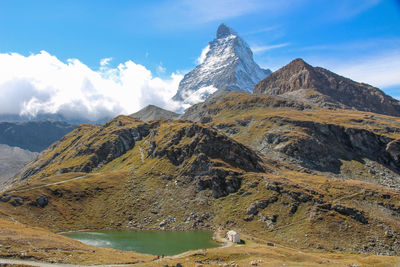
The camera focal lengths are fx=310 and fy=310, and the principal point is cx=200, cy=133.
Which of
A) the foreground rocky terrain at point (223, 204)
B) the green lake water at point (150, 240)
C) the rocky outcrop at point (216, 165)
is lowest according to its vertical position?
the green lake water at point (150, 240)

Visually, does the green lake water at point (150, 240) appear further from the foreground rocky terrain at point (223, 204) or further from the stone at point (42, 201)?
the stone at point (42, 201)

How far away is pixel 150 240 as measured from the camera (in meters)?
125

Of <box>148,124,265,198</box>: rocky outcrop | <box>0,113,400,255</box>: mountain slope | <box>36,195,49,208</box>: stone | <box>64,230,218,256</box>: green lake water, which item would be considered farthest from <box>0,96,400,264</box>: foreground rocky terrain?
<box>64,230,218,256</box>: green lake water

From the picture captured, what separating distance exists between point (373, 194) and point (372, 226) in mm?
30842

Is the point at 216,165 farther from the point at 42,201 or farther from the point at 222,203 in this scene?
the point at 42,201

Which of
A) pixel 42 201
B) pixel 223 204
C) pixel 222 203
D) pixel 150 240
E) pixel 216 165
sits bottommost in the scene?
pixel 150 240

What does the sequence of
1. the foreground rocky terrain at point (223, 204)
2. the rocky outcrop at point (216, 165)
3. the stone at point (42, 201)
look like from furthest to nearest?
the rocky outcrop at point (216, 165) < the stone at point (42, 201) < the foreground rocky terrain at point (223, 204)

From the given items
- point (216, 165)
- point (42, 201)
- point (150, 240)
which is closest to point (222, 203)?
point (216, 165)

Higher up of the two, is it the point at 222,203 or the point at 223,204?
the point at 222,203

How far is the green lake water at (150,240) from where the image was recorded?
110 meters

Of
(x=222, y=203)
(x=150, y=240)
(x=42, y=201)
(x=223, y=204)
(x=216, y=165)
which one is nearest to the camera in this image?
(x=150, y=240)

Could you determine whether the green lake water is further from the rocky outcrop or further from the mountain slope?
the rocky outcrop

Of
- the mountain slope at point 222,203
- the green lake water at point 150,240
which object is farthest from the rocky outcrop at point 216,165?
the green lake water at point 150,240

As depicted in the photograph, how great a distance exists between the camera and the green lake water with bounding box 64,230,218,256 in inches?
4343
